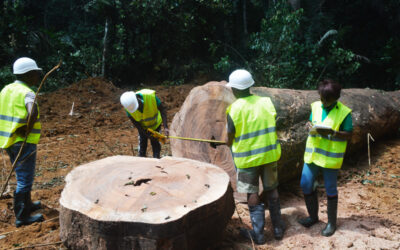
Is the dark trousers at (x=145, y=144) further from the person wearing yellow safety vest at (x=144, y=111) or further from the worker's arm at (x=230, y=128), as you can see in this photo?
the worker's arm at (x=230, y=128)

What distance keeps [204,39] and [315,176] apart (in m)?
7.02

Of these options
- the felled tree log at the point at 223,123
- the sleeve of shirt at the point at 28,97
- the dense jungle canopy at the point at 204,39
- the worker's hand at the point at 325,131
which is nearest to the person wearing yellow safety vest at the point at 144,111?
the felled tree log at the point at 223,123

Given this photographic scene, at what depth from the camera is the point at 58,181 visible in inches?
190

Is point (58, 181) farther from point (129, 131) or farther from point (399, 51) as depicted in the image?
point (399, 51)

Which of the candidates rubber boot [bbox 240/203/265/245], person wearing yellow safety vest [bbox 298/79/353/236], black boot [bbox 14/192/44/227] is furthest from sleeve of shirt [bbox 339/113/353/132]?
black boot [bbox 14/192/44/227]

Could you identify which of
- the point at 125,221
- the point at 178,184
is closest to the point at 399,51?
the point at 178,184

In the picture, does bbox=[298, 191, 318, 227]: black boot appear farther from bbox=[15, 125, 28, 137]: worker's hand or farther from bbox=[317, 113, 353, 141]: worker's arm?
bbox=[15, 125, 28, 137]: worker's hand

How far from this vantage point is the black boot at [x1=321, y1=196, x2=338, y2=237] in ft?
10.5

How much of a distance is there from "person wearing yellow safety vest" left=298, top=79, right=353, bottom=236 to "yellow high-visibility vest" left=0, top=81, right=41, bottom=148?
289cm

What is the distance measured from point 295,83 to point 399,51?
3370 mm

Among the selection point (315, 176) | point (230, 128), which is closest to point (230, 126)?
point (230, 128)

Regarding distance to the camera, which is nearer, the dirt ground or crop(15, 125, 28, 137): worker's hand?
the dirt ground

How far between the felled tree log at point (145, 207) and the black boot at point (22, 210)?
74cm

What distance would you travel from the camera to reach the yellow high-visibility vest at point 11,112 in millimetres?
3439
